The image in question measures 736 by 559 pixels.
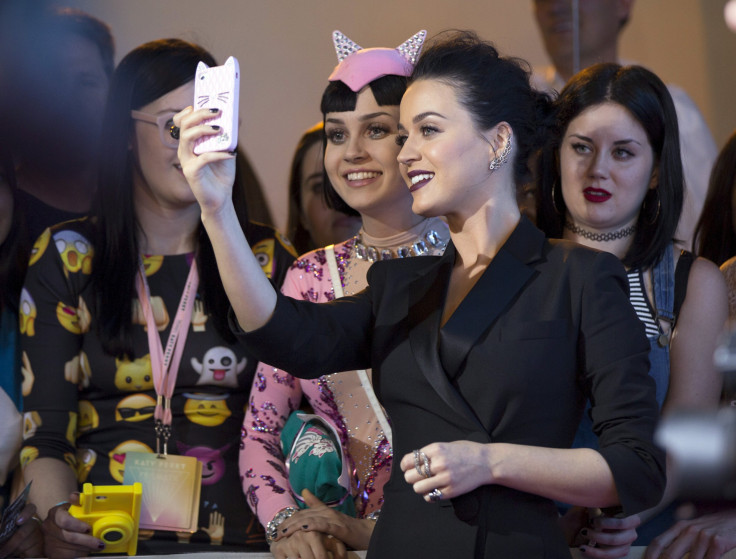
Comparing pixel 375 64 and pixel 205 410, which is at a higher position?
pixel 375 64

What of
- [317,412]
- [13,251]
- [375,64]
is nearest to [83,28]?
[13,251]

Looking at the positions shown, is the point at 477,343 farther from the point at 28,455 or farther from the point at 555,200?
the point at 28,455

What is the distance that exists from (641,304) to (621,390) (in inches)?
30.0

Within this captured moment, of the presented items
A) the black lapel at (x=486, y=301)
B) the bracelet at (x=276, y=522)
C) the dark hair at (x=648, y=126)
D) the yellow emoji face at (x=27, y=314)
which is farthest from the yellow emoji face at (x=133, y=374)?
the dark hair at (x=648, y=126)

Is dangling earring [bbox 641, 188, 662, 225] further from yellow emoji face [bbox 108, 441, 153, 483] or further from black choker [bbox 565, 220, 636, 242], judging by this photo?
yellow emoji face [bbox 108, 441, 153, 483]

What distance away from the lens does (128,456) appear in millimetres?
2174

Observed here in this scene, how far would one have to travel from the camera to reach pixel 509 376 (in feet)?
4.76

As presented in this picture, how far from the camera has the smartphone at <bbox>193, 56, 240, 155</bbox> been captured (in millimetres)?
Answer: 1432

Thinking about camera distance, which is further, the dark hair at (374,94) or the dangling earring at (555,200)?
the dangling earring at (555,200)

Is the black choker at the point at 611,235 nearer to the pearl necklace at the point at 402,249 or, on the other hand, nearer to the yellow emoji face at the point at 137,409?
the pearl necklace at the point at 402,249

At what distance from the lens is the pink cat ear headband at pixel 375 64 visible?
7.25 ft

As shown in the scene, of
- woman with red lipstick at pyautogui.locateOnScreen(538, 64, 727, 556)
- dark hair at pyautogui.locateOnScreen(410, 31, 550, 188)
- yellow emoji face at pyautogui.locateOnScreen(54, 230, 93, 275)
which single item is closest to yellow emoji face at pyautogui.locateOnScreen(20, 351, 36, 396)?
yellow emoji face at pyautogui.locateOnScreen(54, 230, 93, 275)

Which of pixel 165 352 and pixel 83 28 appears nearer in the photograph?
pixel 165 352

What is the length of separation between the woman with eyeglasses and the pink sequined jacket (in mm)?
138
